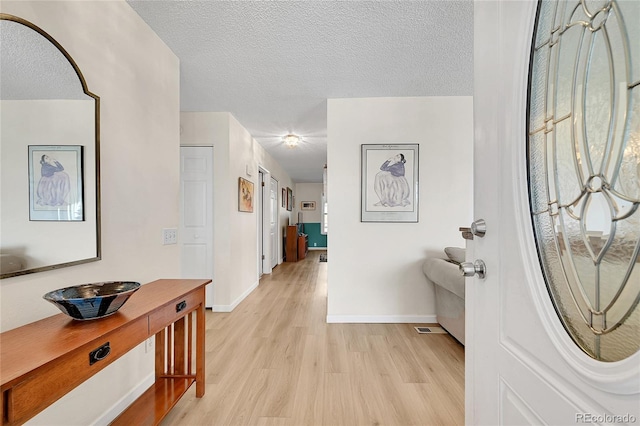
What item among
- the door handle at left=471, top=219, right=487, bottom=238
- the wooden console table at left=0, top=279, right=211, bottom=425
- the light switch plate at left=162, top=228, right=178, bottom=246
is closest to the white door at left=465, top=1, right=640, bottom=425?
the door handle at left=471, top=219, right=487, bottom=238

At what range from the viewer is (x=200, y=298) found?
5.87 ft

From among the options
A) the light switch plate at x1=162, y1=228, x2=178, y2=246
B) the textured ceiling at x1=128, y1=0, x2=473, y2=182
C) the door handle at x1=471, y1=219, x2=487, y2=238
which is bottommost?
the light switch plate at x1=162, y1=228, x2=178, y2=246

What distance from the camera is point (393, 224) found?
3.14m

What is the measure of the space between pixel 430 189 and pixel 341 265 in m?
1.25

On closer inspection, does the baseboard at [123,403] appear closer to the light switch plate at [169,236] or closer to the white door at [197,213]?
the light switch plate at [169,236]

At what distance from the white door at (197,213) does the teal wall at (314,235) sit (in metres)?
6.56

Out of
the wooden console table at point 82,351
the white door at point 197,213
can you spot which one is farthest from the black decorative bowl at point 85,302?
the white door at point 197,213

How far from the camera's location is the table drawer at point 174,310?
1337mm

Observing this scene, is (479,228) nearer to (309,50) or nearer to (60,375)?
(60,375)

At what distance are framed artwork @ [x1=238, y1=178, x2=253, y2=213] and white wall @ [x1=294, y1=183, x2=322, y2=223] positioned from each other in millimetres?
5568

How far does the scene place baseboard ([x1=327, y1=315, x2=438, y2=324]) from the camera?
→ 3.09m

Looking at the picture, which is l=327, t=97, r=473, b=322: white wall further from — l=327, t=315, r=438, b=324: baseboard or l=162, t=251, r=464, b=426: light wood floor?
l=162, t=251, r=464, b=426: light wood floor

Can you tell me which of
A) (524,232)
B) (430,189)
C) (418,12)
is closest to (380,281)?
(430,189)

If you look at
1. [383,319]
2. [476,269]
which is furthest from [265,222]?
[476,269]
